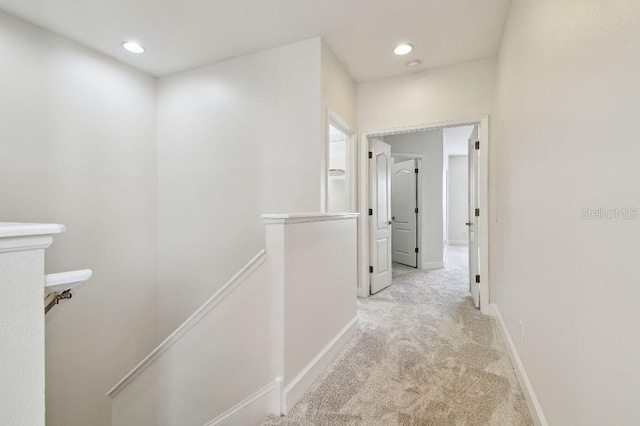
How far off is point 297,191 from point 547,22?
2.10m

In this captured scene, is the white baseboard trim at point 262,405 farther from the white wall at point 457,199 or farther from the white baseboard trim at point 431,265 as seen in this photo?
the white wall at point 457,199

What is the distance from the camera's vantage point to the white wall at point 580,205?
2.59 ft

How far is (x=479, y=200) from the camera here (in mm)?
3232

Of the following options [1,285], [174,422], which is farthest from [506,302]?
[1,285]

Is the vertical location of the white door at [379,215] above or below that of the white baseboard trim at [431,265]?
above

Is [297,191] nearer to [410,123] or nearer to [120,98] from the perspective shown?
[410,123]

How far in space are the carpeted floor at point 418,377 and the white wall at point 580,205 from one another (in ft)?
0.95

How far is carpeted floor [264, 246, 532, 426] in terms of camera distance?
163 centimetres

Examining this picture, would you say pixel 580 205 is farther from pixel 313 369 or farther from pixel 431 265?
pixel 431 265

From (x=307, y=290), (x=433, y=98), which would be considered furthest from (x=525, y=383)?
(x=433, y=98)

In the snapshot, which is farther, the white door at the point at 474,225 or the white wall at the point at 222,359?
the white door at the point at 474,225

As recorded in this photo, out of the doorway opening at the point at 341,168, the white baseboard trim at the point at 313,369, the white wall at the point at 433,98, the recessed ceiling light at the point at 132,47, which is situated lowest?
the white baseboard trim at the point at 313,369

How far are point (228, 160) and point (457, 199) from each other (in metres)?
7.77

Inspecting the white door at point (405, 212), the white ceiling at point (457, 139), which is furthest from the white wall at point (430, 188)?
the white ceiling at point (457, 139)
